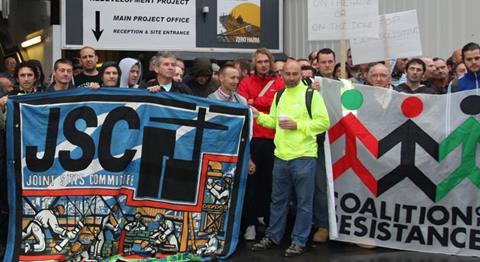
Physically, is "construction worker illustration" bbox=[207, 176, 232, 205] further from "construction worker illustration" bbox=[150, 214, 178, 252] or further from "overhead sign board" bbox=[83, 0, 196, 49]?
"overhead sign board" bbox=[83, 0, 196, 49]

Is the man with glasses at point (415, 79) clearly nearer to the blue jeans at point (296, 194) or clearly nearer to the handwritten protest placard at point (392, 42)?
the handwritten protest placard at point (392, 42)

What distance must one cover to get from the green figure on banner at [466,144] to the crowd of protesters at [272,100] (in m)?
0.51

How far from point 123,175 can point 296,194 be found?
1754mm

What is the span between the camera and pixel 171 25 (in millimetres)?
11977

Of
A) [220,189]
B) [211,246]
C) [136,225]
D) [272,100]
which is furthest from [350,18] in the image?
[136,225]

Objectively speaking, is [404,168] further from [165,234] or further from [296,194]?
[165,234]

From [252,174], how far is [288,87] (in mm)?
1060

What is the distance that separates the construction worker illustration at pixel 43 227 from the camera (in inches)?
248

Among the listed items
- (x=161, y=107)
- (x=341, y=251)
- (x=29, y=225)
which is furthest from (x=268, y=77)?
(x=29, y=225)

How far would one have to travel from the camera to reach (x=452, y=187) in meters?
6.85

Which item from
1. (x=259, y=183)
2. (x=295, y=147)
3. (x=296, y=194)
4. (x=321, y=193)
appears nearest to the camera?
(x=295, y=147)

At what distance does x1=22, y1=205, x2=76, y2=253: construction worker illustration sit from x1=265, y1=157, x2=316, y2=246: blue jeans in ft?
6.61

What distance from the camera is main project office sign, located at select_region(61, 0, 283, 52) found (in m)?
11.5

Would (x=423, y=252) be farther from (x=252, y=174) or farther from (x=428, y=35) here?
(x=428, y=35)
